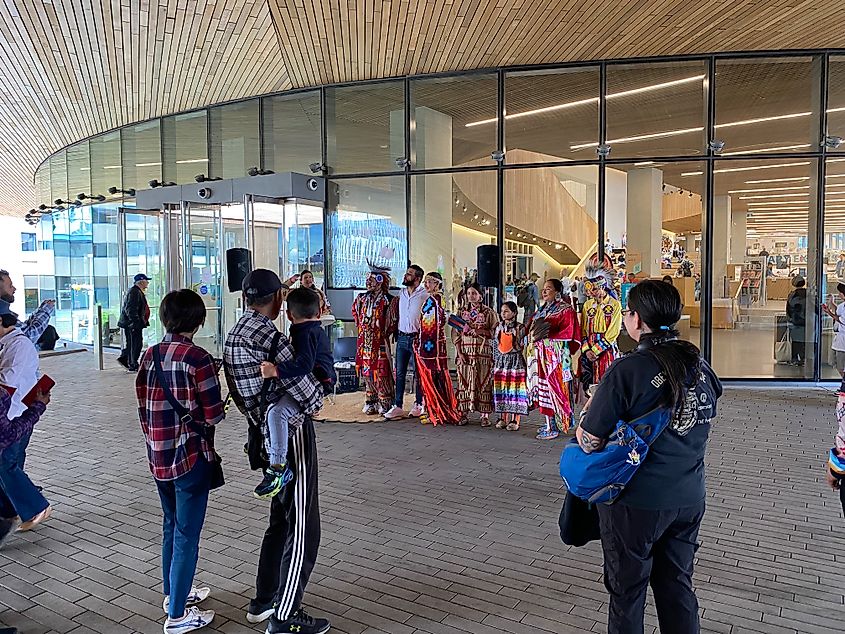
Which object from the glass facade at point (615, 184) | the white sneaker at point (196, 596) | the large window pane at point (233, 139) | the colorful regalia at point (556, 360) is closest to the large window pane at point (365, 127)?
the glass facade at point (615, 184)

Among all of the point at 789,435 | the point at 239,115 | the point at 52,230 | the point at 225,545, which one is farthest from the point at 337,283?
the point at 52,230

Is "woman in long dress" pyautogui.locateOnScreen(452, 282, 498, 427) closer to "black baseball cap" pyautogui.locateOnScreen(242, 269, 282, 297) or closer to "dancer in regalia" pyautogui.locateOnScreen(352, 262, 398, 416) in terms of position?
"dancer in regalia" pyautogui.locateOnScreen(352, 262, 398, 416)

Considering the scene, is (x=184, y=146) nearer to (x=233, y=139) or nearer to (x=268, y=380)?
(x=233, y=139)

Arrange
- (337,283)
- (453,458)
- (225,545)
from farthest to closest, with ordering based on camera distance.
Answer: (337,283), (453,458), (225,545)

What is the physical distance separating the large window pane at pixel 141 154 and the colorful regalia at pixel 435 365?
977 centimetres

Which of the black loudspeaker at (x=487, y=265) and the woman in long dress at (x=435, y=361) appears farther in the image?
the black loudspeaker at (x=487, y=265)

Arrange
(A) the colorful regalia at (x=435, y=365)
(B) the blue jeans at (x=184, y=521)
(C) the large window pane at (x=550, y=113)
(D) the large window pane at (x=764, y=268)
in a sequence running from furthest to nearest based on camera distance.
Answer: (C) the large window pane at (x=550, y=113)
(D) the large window pane at (x=764, y=268)
(A) the colorful regalia at (x=435, y=365)
(B) the blue jeans at (x=184, y=521)

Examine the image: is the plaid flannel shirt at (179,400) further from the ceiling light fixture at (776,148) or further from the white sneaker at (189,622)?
the ceiling light fixture at (776,148)

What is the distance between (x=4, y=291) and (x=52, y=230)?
656 inches

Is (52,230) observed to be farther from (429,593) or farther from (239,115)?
(429,593)

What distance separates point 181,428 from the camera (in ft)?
10.4

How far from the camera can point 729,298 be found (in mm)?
11086

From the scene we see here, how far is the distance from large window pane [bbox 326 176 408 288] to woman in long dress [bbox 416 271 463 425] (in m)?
4.24

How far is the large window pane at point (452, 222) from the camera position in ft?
38.3
